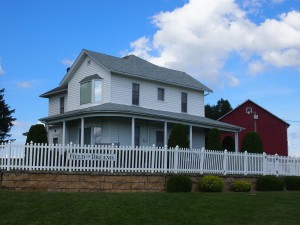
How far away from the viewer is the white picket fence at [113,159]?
17.0 m

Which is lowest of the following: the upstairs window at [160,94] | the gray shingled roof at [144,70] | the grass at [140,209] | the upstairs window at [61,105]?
the grass at [140,209]

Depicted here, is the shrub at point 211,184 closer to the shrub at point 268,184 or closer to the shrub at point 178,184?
the shrub at point 178,184

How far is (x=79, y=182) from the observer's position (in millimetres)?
16766

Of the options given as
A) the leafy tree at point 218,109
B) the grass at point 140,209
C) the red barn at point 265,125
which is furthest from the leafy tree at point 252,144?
the leafy tree at point 218,109

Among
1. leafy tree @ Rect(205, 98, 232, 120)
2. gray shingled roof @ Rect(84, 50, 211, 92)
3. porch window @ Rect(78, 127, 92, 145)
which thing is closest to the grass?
porch window @ Rect(78, 127, 92, 145)

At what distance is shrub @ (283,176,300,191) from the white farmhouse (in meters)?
7.08

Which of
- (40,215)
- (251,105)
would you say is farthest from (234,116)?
(40,215)

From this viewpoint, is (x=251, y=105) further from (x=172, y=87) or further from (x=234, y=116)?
(x=172, y=87)

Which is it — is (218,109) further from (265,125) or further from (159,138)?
(159,138)

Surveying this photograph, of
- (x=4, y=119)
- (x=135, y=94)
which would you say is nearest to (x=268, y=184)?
(x=135, y=94)

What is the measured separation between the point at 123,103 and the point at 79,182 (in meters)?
10.2

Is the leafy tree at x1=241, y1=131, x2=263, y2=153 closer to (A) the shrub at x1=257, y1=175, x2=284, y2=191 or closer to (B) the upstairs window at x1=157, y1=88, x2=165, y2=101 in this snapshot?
(A) the shrub at x1=257, y1=175, x2=284, y2=191

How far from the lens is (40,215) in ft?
37.9

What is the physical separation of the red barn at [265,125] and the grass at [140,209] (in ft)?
96.4
